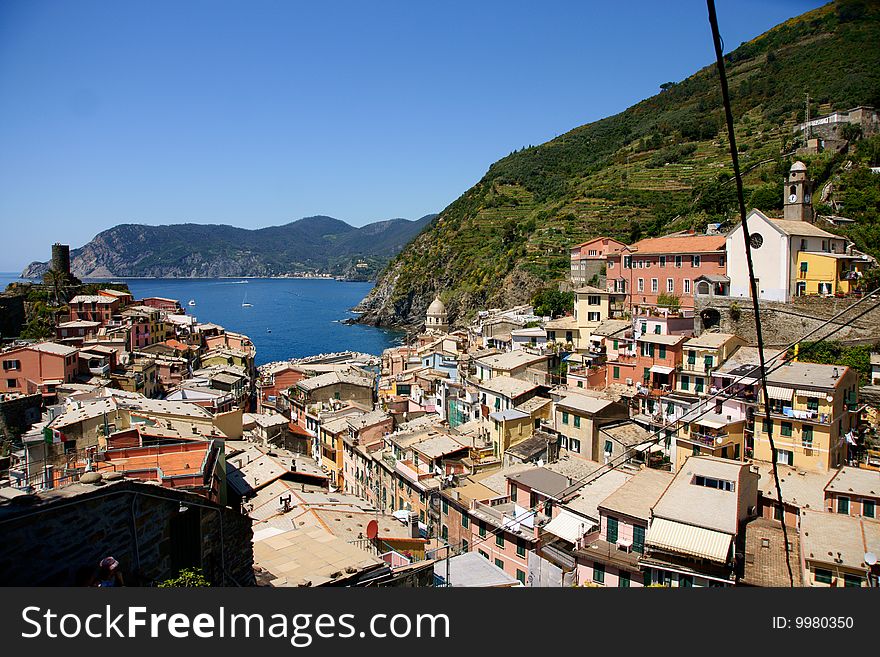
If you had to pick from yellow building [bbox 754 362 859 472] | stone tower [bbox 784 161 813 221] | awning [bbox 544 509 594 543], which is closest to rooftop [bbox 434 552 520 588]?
awning [bbox 544 509 594 543]

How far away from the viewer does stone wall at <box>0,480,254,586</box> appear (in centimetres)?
372

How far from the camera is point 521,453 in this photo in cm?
1780

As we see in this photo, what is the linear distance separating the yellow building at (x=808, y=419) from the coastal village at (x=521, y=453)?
0.05m

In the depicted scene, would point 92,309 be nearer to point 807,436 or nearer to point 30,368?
point 30,368

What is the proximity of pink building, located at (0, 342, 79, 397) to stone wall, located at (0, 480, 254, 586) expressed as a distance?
22134mm

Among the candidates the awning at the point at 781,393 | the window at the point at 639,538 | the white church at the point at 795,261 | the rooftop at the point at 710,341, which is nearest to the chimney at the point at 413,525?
the window at the point at 639,538

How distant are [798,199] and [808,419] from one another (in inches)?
552

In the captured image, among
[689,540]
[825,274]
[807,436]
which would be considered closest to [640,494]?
[689,540]
